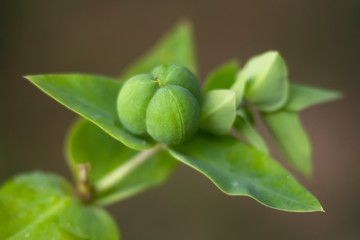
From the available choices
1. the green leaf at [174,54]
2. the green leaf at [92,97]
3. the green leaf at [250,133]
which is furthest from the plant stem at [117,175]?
the green leaf at [174,54]

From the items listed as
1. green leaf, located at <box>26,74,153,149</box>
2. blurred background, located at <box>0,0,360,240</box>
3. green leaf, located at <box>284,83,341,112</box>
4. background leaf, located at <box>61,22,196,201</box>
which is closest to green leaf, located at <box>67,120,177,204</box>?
background leaf, located at <box>61,22,196,201</box>

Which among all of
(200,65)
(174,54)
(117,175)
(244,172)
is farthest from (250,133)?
(200,65)

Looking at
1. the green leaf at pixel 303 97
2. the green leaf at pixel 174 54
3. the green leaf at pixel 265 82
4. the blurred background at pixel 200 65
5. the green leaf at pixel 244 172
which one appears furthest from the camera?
the blurred background at pixel 200 65

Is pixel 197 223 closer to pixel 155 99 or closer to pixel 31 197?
pixel 31 197

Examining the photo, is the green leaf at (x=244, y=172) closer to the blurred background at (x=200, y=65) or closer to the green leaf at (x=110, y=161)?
the green leaf at (x=110, y=161)

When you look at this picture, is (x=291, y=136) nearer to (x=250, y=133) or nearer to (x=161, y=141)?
(x=250, y=133)

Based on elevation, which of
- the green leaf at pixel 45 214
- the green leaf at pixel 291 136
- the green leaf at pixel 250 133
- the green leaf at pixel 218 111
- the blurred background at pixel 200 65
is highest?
the green leaf at pixel 218 111

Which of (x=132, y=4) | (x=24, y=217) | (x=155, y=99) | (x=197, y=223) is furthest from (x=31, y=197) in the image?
(x=132, y=4)
